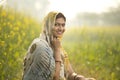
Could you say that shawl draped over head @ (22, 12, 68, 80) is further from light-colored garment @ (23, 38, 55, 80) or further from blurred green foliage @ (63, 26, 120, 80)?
blurred green foliage @ (63, 26, 120, 80)

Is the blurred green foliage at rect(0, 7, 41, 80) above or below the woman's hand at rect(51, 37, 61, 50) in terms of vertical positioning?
below

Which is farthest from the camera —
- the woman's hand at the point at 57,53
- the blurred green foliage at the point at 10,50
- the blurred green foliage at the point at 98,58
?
the blurred green foliage at the point at 98,58

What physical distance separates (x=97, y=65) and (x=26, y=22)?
1.68 meters

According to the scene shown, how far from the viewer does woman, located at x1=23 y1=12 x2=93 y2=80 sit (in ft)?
12.4

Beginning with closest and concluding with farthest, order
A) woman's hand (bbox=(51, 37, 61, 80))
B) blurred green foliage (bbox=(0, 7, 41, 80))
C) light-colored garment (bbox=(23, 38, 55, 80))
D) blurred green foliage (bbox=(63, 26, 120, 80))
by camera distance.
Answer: light-colored garment (bbox=(23, 38, 55, 80)) < woman's hand (bbox=(51, 37, 61, 80)) < blurred green foliage (bbox=(0, 7, 41, 80)) < blurred green foliage (bbox=(63, 26, 120, 80))

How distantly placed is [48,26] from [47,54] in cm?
33

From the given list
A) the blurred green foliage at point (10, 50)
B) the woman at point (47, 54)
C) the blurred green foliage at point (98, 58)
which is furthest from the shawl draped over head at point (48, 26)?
the blurred green foliage at point (98, 58)

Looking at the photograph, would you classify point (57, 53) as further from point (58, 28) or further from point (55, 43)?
point (58, 28)

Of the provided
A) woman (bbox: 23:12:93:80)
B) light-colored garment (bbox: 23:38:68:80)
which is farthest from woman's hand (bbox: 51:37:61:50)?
light-colored garment (bbox: 23:38:68:80)

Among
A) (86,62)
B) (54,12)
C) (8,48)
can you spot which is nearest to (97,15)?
(86,62)

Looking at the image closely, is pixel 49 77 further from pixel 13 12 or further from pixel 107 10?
pixel 107 10

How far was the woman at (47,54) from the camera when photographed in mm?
3775

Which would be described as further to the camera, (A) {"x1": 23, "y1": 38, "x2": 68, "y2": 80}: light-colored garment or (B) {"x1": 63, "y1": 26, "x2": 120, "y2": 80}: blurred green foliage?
(B) {"x1": 63, "y1": 26, "x2": 120, "y2": 80}: blurred green foliage

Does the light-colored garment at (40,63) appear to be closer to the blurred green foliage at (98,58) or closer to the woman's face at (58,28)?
the woman's face at (58,28)
